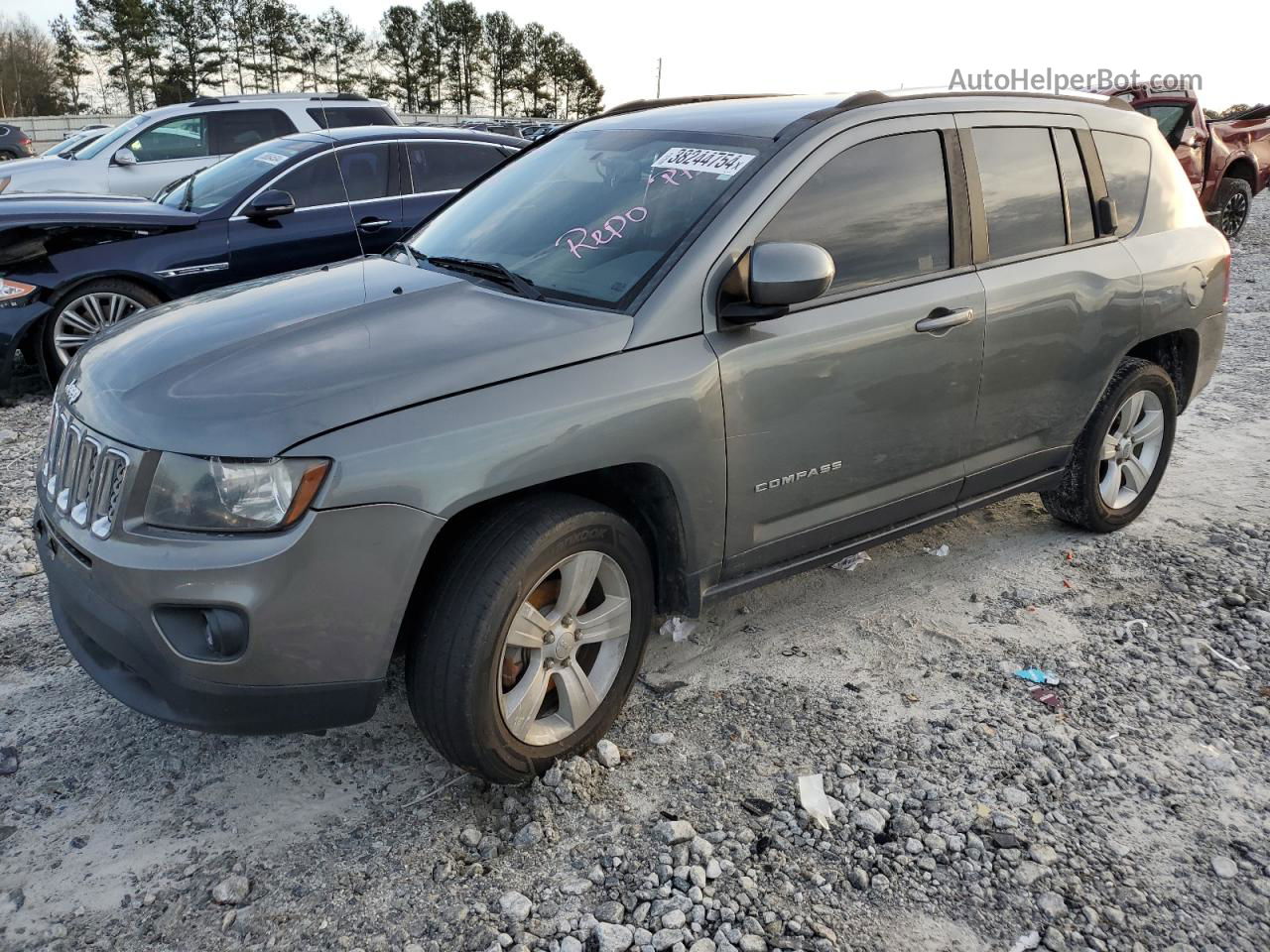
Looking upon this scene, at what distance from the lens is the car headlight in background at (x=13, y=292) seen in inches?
245

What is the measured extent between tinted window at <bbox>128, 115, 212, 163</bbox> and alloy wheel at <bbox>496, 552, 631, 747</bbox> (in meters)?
10.0

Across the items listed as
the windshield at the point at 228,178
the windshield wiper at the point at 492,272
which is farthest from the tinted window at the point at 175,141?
the windshield wiper at the point at 492,272

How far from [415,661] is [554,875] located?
645 millimetres

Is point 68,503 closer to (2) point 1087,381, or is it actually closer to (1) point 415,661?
(1) point 415,661

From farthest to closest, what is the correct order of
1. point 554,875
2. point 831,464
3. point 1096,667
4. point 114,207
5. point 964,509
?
point 114,207 → point 964,509 → point 1096,667 → point 831,464 → point 554,875

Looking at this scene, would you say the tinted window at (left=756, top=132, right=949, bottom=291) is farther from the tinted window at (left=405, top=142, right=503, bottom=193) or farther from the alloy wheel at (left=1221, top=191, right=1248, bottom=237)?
the alloy wheel at (left=1221, top=191, right=1248, bottom=237)

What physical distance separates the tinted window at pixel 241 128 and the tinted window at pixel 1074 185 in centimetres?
934

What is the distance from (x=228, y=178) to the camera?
291 inches

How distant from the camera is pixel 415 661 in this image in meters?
2.67

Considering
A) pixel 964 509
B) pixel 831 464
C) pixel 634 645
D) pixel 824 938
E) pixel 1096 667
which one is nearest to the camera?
pixel 824 938

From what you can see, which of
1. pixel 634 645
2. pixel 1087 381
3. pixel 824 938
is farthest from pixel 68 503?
pixel 1087 381

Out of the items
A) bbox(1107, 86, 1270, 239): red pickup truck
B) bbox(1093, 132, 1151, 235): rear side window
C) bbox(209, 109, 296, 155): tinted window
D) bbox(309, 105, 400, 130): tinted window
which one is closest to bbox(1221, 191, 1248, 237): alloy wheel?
bbox(1107, 86, 1270, 239): red pickup truck

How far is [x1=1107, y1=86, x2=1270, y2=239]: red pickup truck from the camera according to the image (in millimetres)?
11953

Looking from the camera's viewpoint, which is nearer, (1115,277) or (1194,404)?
(1115,277)
